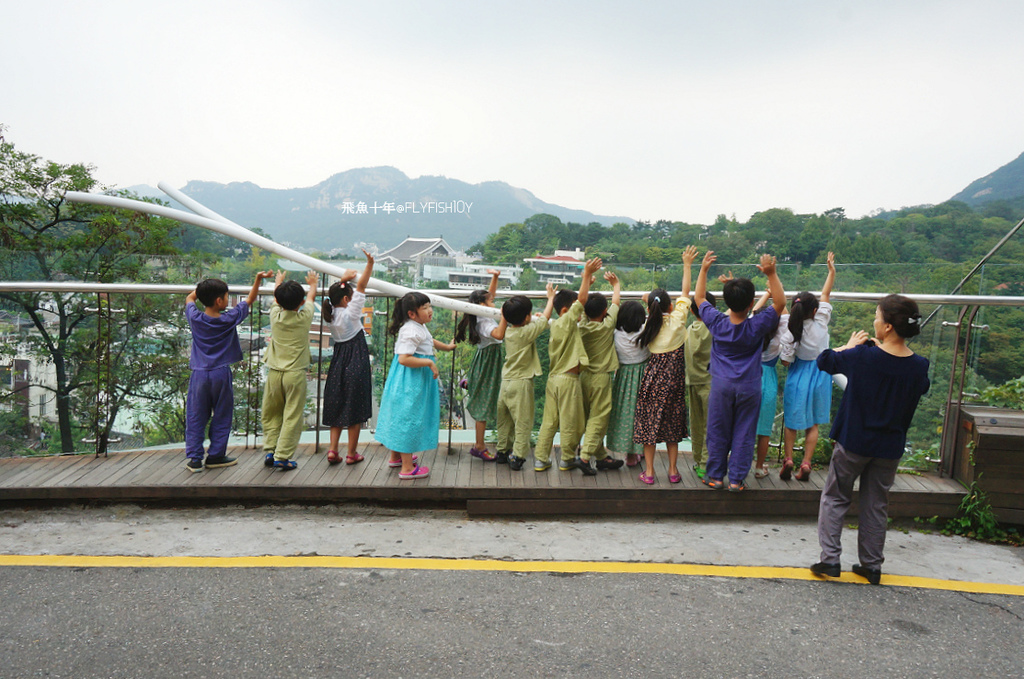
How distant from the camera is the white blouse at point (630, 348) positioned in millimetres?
4766

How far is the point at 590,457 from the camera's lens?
468cm

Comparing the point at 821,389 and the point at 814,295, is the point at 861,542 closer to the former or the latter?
the point at 821,389

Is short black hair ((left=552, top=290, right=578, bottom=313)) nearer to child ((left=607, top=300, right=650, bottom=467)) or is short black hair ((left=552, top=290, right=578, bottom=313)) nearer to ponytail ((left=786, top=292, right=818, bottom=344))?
child ((left=607, top=300, right=650, bottom=467))

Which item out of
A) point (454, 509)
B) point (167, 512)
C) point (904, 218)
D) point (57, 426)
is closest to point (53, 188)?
point (57, 426)

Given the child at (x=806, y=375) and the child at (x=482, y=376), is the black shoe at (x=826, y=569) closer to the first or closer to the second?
the child at (x=806, y=375)

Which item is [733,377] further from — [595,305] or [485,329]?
[485,329]

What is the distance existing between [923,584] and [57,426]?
6.18 meters

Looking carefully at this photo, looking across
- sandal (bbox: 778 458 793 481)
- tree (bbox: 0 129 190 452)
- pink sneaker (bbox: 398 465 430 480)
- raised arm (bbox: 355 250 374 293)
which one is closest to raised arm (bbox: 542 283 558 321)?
raised arm (bbox: 355 250 374 293)

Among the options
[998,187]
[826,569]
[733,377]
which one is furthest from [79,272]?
[998,187]

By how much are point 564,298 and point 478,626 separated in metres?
2.44

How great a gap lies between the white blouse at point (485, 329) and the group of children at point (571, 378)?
0.05ft

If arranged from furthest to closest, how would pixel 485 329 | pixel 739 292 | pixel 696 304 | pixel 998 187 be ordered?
pixel 998 187 → pixel 485 329 → pixel 696 304 → pixel 739 292

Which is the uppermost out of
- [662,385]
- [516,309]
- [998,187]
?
[998,187]

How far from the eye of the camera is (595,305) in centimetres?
462
